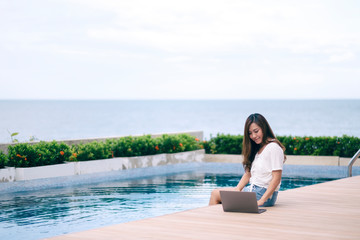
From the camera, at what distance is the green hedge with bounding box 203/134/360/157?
16.6 metres

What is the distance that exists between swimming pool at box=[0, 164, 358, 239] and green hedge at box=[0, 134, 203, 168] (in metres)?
0.80

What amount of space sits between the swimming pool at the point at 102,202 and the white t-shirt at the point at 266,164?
111 inches

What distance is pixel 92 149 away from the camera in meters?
14.4

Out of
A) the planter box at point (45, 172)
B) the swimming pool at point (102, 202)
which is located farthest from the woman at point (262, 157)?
the planter box at point (45, 172)

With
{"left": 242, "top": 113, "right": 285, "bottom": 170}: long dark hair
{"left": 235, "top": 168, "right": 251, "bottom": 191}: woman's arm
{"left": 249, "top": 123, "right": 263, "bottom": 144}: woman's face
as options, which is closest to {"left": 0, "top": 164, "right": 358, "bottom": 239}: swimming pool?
{"left": 235, "top": 168, "right": 251, "bottom": 191}: woman's arm

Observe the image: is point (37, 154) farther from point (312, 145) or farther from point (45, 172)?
point (312, 145)

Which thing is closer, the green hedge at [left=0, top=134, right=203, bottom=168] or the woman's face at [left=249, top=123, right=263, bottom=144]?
the woman's face at [left=249, top=123, right=263, bottom=144]

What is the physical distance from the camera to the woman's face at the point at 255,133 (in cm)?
693

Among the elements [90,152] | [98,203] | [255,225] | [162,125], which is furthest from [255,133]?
[162,125]

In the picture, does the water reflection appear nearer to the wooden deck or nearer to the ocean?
the wooden deck
